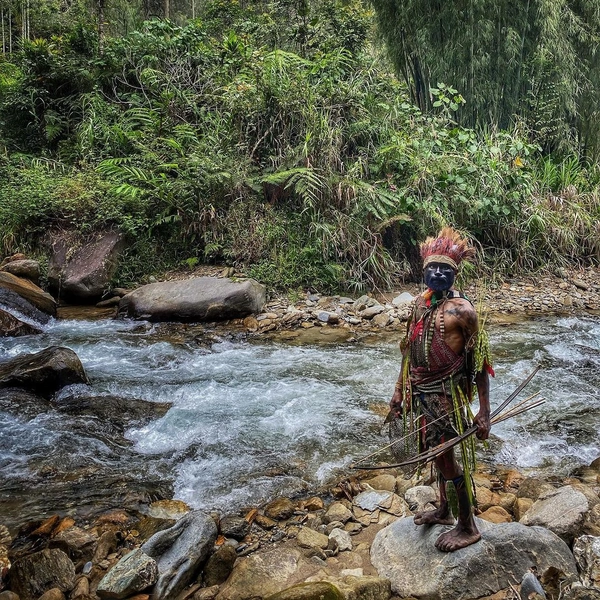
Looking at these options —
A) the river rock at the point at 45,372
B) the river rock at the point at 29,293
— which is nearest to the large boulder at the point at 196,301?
the river rock at the point at 29,293

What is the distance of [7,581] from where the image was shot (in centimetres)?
268

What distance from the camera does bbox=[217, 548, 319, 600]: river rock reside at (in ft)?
8.29

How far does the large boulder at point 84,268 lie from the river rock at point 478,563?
21.2 feet

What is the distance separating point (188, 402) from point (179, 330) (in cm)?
206

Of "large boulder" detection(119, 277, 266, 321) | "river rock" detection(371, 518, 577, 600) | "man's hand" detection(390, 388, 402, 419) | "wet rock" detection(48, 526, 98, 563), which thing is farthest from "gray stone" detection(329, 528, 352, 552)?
"large boulder" detection(119, 277, 266, 321)

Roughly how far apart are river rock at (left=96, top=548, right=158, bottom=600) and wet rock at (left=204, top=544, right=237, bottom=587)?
27cm

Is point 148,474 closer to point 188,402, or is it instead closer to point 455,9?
point 188,402

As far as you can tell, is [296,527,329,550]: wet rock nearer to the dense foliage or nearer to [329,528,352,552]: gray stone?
[329,528,352,552]: gray stone

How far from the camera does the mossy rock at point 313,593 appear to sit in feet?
7.22

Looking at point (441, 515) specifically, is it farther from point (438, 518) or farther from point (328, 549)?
point (328, 549)

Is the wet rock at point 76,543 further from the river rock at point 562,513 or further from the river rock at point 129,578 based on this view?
the river rock at point 562,513

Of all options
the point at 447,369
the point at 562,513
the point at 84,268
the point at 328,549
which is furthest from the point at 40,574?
the point at 84,268

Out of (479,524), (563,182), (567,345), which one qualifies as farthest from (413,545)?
(563,182)

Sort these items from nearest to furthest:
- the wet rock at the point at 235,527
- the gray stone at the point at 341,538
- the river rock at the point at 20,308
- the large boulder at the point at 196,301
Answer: the gray stone at the point at 341,538 < the wet rock at the point at 235,527 < the river rock at the point at 20,308 < the large boulder at the point at 196,301
